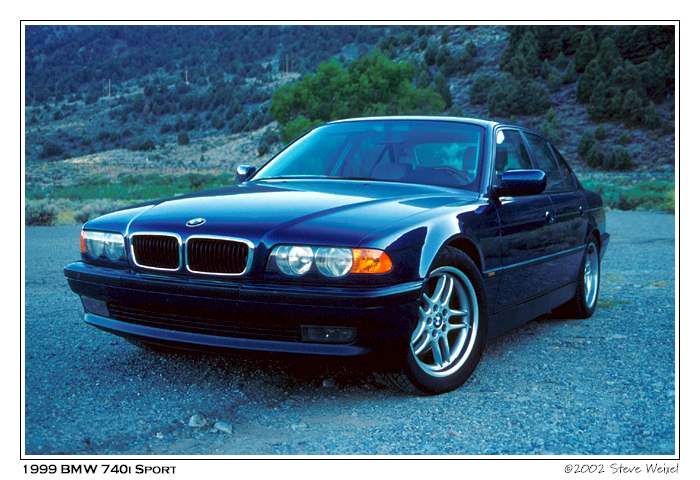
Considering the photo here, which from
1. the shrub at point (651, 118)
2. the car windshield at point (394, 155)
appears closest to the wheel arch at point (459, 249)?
the car windshield at point (394, 155)

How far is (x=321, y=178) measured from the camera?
182 inches

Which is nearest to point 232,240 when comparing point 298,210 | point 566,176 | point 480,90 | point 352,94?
point 298,210

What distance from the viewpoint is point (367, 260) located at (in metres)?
3.22

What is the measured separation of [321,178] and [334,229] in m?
1.38

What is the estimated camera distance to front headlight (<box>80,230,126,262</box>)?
375 centimetres

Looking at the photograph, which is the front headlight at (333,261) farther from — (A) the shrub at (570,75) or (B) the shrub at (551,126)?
(A) the shrub at (570,75)

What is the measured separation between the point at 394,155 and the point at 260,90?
2880 inches

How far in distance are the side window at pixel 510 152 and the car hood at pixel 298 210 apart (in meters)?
0.58

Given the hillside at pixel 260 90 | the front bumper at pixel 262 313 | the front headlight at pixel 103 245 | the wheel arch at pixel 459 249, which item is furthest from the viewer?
the hillside at pixel 260 90

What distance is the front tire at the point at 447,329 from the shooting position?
141 inches

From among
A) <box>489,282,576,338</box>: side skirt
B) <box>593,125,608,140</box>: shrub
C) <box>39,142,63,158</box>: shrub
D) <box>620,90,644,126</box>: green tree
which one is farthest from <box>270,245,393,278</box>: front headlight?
<box>39,142,63,158</box>: shrub

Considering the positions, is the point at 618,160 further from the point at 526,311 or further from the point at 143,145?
the point at 526,311
